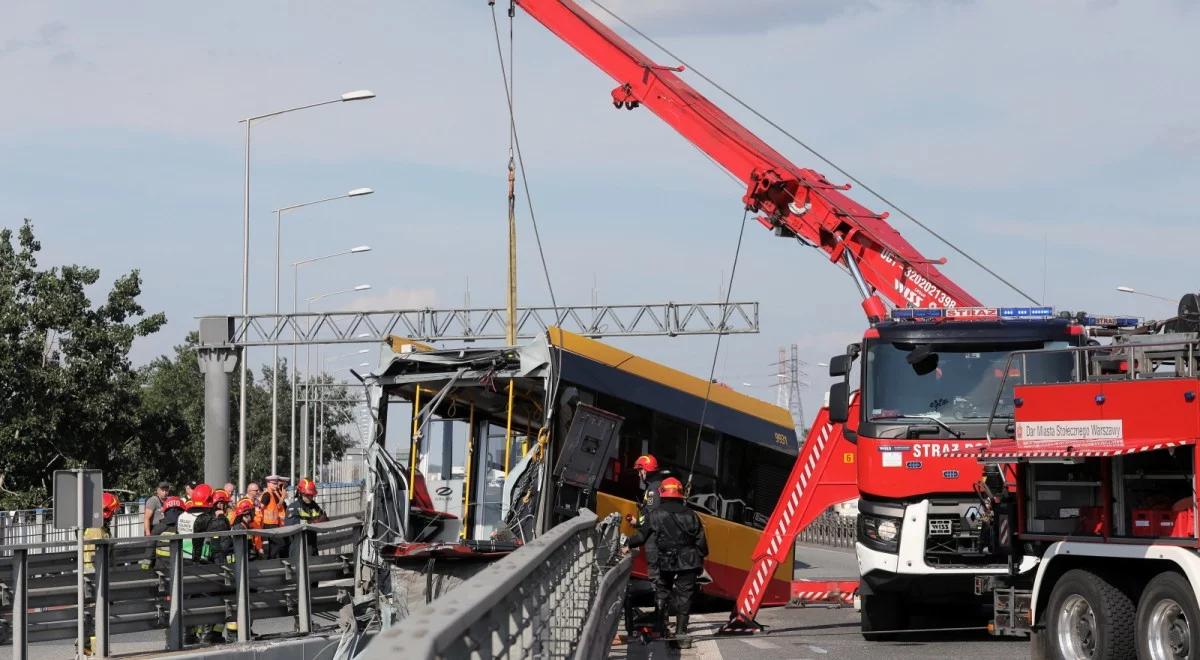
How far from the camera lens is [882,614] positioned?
602 inches

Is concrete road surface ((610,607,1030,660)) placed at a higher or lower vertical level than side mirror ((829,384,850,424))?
lower

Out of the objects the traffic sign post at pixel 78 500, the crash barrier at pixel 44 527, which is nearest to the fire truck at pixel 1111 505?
the traffic sign post at pixel 78 500

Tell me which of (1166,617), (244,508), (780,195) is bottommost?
(1166,617)

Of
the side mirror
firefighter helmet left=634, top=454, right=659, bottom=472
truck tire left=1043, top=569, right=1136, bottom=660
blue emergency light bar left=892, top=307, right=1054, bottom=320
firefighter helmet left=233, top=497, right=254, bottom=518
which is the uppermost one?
blue emergency light bar left=892, top=307, right=1054, bottom=320

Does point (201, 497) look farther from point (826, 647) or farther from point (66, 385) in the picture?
point (66, 385)

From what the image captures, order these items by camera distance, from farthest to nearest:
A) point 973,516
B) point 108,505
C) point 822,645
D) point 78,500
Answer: point 108,505, point 78,500, point 822,645, point 973,516

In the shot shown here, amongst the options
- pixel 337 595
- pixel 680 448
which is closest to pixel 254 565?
pixel 337 595

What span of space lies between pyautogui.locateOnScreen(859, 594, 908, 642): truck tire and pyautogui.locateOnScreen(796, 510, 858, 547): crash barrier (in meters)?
32.0

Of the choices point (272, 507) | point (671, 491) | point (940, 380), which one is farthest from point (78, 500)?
point (940, 380)

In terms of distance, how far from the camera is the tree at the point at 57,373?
43.4 meters

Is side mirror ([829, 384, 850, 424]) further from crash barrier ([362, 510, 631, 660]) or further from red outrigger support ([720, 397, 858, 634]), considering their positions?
crash barrier ([362, 510, 631, 660])

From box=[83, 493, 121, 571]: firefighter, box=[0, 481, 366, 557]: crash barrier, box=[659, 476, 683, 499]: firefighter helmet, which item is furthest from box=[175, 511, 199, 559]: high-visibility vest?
box=[659, 476, 683, 499]: firefighter helmet

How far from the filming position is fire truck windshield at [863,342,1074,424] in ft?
48.1

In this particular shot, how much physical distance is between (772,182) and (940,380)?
5.81 metres
